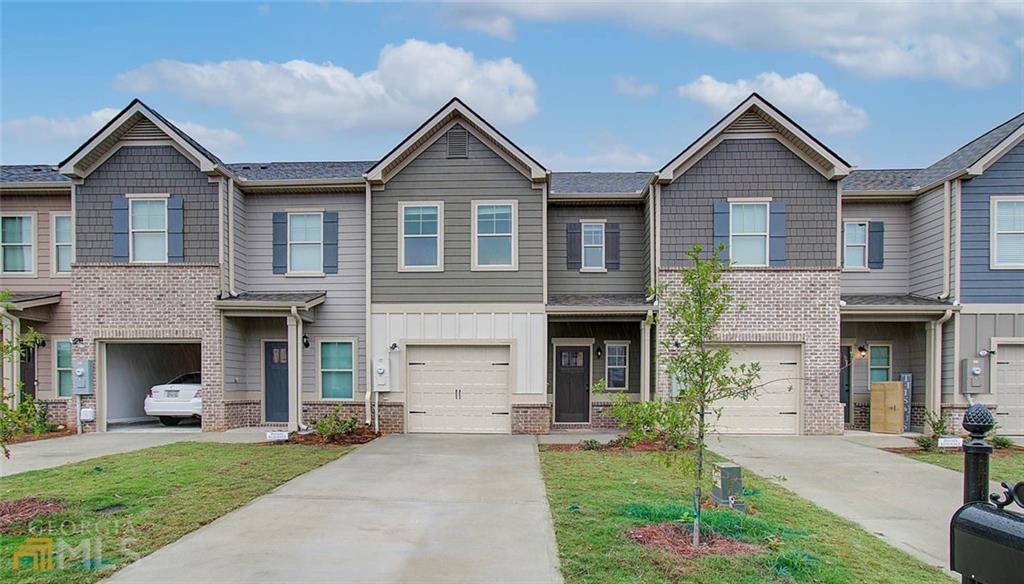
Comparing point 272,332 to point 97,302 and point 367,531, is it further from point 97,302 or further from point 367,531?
point 367,531

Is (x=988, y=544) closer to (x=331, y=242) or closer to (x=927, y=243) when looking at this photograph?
(x=331, y=242)

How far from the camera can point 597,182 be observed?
18109 millimetres

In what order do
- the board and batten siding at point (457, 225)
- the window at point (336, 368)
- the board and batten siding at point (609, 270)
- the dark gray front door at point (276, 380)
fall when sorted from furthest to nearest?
the board and batten siding at point (609, 270), the dark gray front door at point (276, 380), the window at point (336, 368), the board and batten siding at point (457, 225)

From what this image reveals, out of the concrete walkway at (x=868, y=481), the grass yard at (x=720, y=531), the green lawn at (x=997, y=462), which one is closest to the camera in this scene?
the grass yard at (x=720, y=531)

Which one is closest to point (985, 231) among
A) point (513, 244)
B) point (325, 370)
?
point (513, 244)

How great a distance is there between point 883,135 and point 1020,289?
274 inches

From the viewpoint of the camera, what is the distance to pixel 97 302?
595 inches

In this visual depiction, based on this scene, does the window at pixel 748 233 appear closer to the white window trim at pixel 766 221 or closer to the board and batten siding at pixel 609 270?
the white window trim at pixel 766 221

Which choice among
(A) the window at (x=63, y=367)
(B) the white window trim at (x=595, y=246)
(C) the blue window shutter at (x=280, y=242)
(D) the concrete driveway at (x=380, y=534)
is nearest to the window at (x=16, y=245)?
(A) the window at (x=63, y=367)

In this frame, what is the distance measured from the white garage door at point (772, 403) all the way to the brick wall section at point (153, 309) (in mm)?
11288

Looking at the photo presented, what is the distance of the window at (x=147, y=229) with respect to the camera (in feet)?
49.8

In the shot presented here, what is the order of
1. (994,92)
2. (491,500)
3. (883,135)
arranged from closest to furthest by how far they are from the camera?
1. (491,500)
2. (994,92)
3. (883,135)

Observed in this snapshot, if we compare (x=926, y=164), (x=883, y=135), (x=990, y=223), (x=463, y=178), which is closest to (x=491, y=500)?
(x=463, y=178)

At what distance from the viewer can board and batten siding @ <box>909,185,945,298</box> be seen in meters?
15.1
